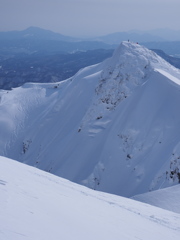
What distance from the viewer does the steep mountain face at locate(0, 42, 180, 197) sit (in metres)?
27.8

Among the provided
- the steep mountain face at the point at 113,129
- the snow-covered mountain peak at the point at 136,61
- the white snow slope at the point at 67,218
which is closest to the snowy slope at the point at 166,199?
the white snow slope at the point at 67,218

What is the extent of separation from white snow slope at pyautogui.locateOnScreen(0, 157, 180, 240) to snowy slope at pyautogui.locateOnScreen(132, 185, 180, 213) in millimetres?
3085

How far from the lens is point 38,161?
38719 mm

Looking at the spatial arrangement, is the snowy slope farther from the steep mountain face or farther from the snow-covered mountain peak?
the snow-covered mountain peak

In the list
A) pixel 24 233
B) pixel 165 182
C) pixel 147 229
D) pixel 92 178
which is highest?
pixel 24 233

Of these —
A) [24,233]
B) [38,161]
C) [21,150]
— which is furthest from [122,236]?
[21,150]

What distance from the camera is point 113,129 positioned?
3438 cm

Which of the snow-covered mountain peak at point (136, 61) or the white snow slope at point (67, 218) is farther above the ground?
the snow-covered mountain peak at point (136, 61)

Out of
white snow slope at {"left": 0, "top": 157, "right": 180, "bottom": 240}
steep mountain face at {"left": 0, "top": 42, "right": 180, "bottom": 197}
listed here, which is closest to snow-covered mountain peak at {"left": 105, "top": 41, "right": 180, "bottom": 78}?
steep mountain face at {"left": 0, "top": 42, "right": 180, "bottom": 197}

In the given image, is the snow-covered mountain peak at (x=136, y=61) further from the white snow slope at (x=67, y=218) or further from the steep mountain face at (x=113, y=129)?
the white snow slope at (x=67, y=218)

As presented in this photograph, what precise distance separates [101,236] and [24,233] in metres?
2.81

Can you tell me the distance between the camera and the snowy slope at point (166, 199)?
15816mm

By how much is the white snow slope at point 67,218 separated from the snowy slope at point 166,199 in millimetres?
3085

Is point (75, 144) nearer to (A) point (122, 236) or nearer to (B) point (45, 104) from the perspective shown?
(B) point (45, 104)
